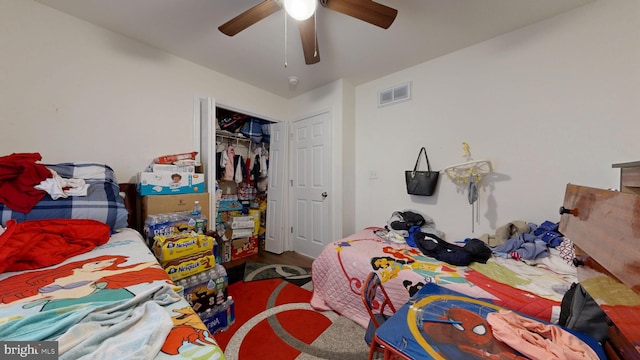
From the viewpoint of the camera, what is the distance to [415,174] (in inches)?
95.3

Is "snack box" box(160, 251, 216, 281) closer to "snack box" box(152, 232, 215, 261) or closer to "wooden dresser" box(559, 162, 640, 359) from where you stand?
"snack box" box(152, 232, 215, 261)

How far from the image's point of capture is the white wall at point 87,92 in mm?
1596

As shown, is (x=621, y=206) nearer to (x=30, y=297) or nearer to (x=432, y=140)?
(x=432, y=140)

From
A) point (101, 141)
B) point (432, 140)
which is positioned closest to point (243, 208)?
point (101, 141)

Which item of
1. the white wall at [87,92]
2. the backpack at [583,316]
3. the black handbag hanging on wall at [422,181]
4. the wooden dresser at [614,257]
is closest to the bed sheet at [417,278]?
the backpack at [583,316]

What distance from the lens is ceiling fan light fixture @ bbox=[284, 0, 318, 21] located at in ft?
4.10

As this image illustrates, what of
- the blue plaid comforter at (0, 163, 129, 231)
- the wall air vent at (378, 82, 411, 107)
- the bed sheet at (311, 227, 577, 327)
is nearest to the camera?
the bed sheet at (311, 227, 577, 327)

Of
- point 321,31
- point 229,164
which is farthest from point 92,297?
point 229,164

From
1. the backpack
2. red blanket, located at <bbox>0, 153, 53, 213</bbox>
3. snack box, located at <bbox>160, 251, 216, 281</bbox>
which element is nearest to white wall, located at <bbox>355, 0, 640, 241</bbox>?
the backpack

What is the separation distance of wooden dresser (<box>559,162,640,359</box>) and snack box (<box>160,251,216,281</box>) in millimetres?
2060

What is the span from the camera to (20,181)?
1338 mm

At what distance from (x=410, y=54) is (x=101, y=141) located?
3.15 metres

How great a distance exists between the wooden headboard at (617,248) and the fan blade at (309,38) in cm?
178

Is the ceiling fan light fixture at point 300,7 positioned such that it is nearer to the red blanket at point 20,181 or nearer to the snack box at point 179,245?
the snack box at point 179,245
